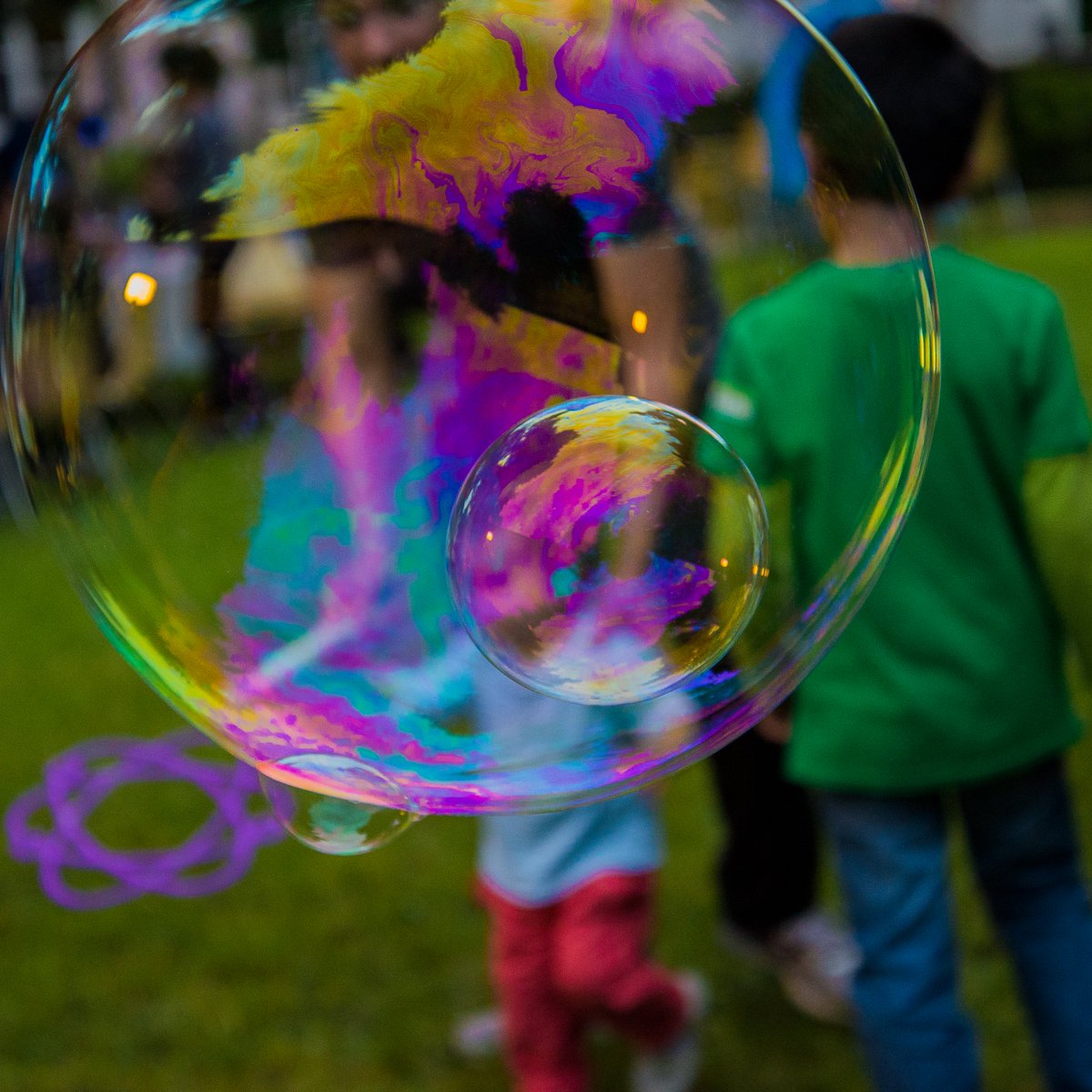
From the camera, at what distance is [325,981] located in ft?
8.83

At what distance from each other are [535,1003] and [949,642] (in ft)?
2.74

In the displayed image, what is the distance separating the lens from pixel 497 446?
4.34 feet

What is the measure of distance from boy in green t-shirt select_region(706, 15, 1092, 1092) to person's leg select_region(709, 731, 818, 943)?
536 mm

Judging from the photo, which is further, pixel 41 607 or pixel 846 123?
pixel 41 607

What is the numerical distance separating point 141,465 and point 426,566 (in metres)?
0.33

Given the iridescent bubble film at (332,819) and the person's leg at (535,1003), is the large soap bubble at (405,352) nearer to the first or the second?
the iridescent bubble film at (332,819)

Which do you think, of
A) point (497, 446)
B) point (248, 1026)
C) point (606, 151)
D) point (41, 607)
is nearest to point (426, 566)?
point (497, 446)

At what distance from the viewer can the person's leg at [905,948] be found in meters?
1.81

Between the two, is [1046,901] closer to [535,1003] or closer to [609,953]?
[609,953]

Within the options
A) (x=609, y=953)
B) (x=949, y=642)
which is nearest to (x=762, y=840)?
(x=609, y=953)

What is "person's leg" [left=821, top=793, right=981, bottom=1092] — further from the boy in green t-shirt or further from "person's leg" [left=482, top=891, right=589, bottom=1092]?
"person's leg" [left=482, top=891, right=589, bottom=1092]

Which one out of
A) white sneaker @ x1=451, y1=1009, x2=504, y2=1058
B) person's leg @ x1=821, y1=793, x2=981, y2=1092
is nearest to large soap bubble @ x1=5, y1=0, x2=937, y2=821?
person's leg @ x1=821, y1=793, x2=981, y2=1092

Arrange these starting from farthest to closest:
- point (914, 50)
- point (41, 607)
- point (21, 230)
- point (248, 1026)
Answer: point (41, 607), point (248, 1026), point (914, 50), point (21, 230)

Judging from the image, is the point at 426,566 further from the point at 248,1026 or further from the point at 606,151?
the point at 248,1026
